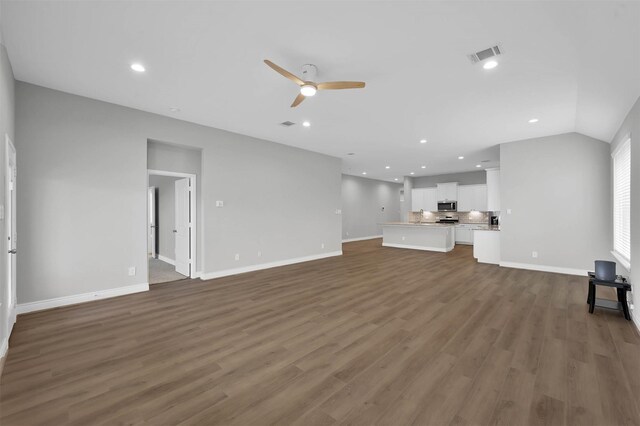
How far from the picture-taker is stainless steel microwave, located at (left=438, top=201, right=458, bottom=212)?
36.4 feet

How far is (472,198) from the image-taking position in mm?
10695

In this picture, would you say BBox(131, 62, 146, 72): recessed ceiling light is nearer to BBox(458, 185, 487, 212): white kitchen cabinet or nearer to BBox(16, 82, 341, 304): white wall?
BBox(16, 82, 341, 304): white wall

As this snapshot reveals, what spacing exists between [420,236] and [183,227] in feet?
24.6

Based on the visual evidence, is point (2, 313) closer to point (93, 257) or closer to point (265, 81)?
point (93, 257)

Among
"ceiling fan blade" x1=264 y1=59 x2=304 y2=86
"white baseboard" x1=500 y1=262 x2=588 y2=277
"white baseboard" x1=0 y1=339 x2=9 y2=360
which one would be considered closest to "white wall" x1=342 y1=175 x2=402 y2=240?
"white baseboard" x1=500 y1=262 x2=588 y2=277

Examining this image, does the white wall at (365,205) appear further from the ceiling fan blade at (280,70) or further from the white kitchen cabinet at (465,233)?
the ceiling fan blade at (280,70)

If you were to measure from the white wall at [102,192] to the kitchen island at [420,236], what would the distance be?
559 cm

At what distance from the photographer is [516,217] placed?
6.19 m

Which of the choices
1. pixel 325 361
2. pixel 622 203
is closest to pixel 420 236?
pixel 622 203

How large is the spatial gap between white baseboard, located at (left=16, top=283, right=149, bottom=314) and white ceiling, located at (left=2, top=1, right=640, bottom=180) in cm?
298

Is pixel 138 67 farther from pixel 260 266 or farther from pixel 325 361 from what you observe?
pixel 260 266

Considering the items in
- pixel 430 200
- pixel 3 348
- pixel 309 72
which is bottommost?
pixel 3 348

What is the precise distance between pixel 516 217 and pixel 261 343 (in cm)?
638

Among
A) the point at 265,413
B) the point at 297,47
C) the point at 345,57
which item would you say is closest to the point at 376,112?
the point at 345,57
